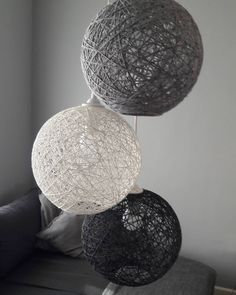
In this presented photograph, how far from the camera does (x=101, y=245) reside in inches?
35.9

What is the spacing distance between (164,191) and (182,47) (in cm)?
182

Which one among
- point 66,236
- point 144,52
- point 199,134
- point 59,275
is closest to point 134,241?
point 144,52

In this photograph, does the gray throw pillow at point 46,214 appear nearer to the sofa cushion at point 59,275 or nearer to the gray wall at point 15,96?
the sofa cushion at point 59,275

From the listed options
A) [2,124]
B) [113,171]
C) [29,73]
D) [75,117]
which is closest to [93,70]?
[75,117]

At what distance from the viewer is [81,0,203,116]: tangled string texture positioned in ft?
2.35

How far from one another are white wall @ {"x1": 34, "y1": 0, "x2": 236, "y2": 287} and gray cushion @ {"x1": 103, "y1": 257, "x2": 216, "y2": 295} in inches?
11.9

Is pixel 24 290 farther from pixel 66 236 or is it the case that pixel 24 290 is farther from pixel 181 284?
pixel 181 284

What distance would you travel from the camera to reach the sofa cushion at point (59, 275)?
1.95 m

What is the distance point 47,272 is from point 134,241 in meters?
1.35

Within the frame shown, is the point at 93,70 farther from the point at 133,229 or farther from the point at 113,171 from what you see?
the point at 133,229

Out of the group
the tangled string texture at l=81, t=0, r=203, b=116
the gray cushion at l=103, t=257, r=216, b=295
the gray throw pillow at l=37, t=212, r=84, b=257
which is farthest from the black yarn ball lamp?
the gray throw pillow at l=37, t=212, r=84, b=257

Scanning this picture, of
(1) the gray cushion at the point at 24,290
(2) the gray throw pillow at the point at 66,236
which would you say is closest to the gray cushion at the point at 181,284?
(1) the gray cushion at the point at 24,290

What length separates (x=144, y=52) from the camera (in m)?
0.72

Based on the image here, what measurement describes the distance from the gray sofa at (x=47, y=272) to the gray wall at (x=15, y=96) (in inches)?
15.2
